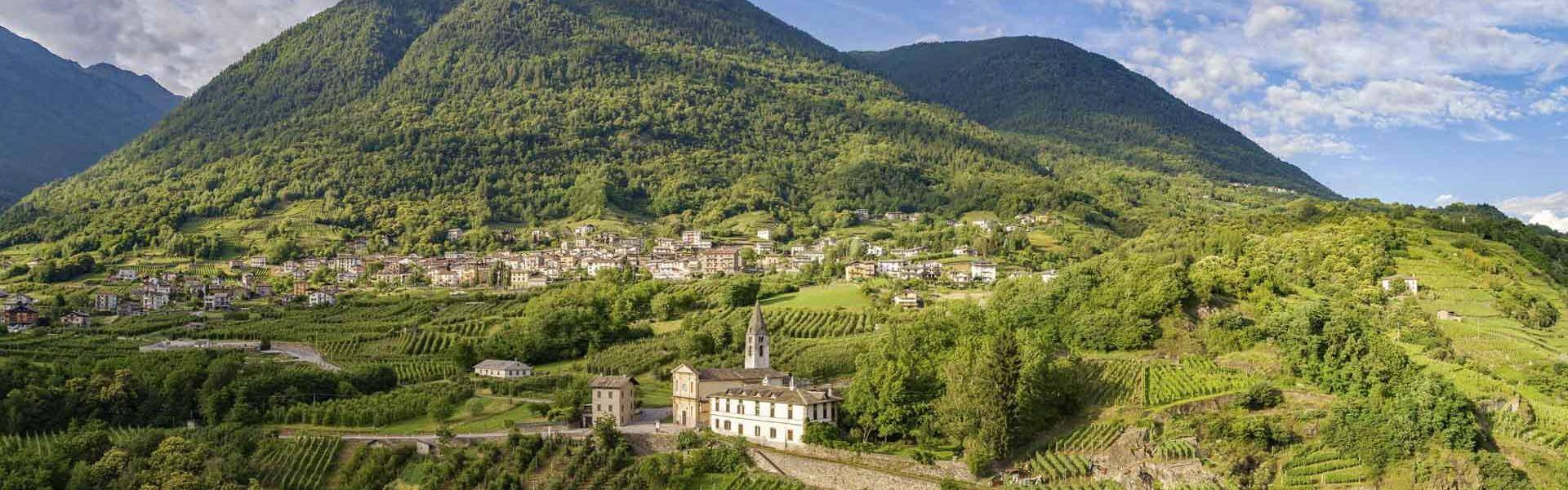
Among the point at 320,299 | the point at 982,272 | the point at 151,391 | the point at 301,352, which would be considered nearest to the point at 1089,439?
the point at 151,391

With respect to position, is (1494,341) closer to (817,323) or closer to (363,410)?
(817,323)

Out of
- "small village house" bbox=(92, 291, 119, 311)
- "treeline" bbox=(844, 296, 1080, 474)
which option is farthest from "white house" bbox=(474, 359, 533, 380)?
"small village house" bbox=(92, 291, 119, 311)

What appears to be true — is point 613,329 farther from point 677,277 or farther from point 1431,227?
point 1431,227

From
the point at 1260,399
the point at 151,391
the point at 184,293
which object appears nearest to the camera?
the point at 1260,399

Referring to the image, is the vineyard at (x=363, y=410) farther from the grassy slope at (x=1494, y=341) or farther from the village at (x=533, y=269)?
the grassy slope at (x=1494, y=341)

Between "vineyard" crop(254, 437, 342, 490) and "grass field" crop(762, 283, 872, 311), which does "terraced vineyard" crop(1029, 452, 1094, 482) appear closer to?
"vineyard" crop(254, 437, 342, 490)

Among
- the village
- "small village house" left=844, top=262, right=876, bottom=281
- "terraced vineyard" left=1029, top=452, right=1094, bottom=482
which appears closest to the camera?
"terraced vineyard" left=1029, top=452, right=1094, bottom=482
